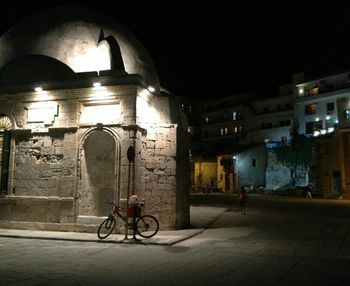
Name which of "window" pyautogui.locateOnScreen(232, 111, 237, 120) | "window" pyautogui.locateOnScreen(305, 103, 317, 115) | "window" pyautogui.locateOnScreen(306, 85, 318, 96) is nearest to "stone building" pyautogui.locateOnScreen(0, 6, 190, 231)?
"window" pyautogui.locateOnScreen(305, 103, 317, 115)

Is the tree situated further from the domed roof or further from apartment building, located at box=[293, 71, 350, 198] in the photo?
the domed roof

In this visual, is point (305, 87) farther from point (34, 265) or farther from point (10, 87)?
point (34, 265)

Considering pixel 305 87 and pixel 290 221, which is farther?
pixel 305 87

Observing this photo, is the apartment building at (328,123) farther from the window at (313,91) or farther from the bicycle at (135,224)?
the bicycle at (135,224)

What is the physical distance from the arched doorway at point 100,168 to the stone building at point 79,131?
1.7 inches

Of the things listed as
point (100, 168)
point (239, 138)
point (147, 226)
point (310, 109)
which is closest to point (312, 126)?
point (310, 109)

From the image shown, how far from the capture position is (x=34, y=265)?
8555mm

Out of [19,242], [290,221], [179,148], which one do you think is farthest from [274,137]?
[19,242]

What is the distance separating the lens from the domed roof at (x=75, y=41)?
15469 mm

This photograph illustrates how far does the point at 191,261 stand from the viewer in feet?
30.1

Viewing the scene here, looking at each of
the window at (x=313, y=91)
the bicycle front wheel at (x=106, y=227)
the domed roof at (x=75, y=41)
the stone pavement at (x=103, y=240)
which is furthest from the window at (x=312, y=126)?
the bicycle front wheel at (x=106, y=227)

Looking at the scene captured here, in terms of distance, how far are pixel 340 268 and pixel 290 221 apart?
10.3m

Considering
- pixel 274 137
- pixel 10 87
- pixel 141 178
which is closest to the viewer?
pixel 141 178

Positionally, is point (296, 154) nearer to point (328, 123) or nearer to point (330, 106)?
point (328, 123)
